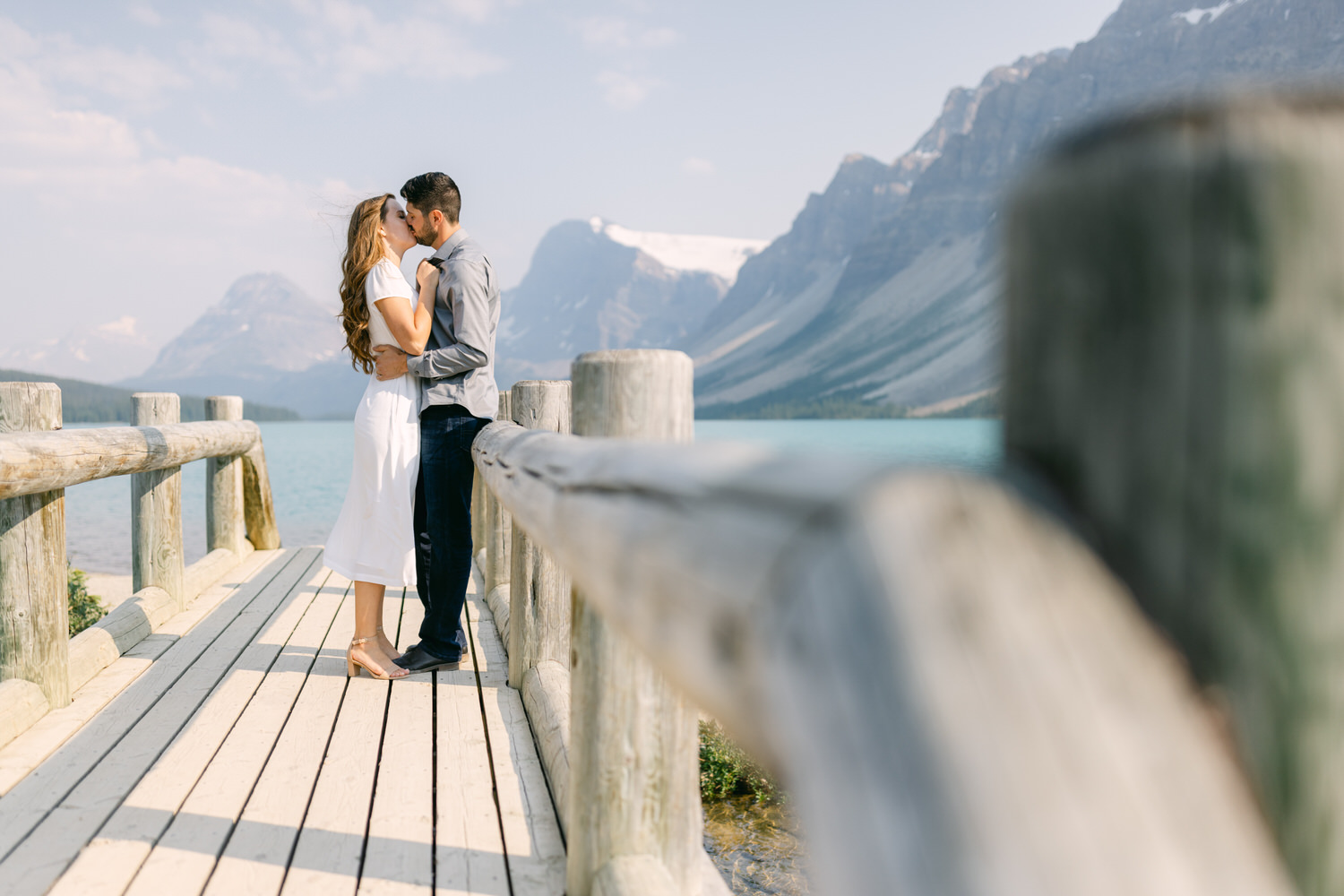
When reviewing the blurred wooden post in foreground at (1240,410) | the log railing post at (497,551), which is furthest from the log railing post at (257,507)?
the blurred wooden post in foreground at (1240,410)

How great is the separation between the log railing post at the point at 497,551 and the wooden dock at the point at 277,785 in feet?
2.49

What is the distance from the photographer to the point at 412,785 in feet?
7.63

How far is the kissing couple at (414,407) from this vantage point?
10.4 ft

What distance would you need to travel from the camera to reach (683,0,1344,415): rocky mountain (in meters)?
118

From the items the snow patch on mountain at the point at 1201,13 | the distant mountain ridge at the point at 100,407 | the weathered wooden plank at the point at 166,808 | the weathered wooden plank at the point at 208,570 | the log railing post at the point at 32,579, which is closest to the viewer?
the weathered wooden plank at the point at 166,808

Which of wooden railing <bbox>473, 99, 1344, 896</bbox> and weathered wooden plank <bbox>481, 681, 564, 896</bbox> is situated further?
weathered wooden plank <bbox>481, 681, 564, 896</bbox>

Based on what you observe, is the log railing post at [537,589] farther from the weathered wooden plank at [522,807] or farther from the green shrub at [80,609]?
the green shrub at [80,609]

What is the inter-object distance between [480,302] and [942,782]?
10.0ft

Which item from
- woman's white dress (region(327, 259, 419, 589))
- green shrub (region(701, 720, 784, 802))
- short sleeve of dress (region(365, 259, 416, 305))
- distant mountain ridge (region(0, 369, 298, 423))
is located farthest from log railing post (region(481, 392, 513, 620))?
distant mountain ridge (region(0, 369, 298, 423))

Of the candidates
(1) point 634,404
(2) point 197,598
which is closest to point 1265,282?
(1) point 634,404

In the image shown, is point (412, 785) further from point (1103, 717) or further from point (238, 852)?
point (1103, 717)

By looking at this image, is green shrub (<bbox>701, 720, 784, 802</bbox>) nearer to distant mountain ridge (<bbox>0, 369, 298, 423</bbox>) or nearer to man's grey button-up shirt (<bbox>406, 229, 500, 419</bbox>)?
man's grey button-up shirt (<bbox>406, 229, 500, 419</bbox>)

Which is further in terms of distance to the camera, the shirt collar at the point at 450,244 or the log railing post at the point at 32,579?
the shirt collar at the point at 450,244

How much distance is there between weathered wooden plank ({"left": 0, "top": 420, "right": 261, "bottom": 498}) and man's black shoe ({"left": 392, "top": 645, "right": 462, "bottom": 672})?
135 centimetres
